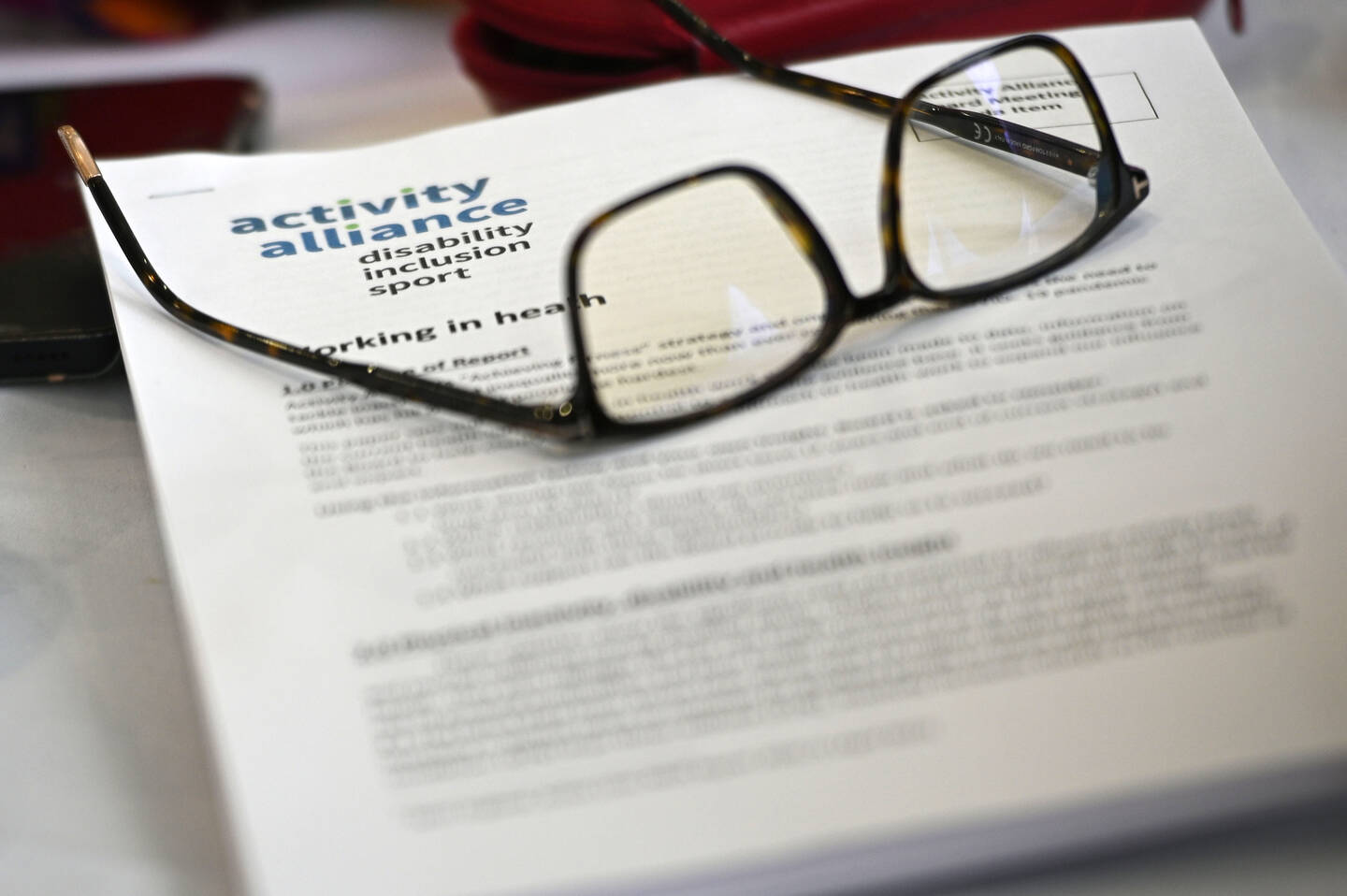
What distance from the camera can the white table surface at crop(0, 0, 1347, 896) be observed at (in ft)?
0.99

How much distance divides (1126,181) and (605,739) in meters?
0.28

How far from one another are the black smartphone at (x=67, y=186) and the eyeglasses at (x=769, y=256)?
0.12ft

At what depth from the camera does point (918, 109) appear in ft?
1.45

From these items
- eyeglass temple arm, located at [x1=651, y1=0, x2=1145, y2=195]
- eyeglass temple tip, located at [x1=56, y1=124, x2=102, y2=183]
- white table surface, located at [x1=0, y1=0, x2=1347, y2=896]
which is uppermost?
eyeglass temple tip, located at [x1=56, y1=124, x2=102, y2=183]

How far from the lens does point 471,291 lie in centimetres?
41

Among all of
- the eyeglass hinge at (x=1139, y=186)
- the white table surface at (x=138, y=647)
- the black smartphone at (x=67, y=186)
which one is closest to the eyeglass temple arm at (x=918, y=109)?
the eyeglass hinge at (x=1139, y=186)

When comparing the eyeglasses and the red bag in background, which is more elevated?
the red bag in background

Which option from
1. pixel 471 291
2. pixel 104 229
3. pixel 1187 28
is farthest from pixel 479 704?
pixel 1187 28

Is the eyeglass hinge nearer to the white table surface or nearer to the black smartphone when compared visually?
the white table surface

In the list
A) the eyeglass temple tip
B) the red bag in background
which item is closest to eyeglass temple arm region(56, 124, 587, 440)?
the eyeglass temple tip

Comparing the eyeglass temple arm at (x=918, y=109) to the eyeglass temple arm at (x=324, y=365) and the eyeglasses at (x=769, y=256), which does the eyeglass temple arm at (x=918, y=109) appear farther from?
the eyeglass temple arm at (x=324, y=365)

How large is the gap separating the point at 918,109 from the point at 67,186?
0.37 m

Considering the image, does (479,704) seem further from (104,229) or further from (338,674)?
(104,229)

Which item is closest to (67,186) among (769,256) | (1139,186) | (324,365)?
(324,365)
